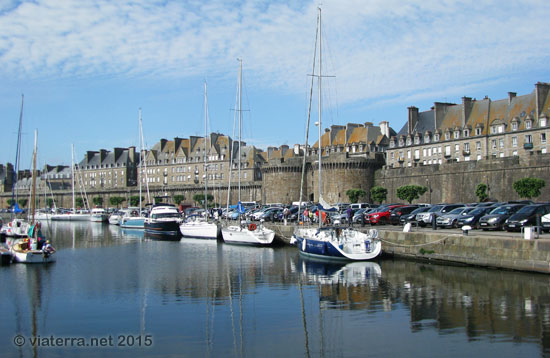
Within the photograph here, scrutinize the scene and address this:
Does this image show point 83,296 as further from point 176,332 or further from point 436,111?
point 436,111

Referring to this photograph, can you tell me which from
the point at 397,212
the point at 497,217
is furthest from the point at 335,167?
the point at 497,217

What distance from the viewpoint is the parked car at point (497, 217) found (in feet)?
88.7

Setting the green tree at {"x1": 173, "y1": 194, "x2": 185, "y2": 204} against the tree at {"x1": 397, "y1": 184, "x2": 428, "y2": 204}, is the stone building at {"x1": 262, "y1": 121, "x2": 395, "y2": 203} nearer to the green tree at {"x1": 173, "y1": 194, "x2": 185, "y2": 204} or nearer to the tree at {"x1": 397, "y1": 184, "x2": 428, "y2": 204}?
the tree at {"x1": 397, "y1": 184, "x2": 428, "y2": 204}

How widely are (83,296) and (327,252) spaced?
460 inches

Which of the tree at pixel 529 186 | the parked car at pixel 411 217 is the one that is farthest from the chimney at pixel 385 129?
the parked car at pixel 411 217

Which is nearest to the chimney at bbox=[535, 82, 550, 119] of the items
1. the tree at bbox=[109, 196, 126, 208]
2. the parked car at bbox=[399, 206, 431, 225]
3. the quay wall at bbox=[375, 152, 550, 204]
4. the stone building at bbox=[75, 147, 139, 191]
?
the quay wall at bbox=[375, 152, 550, 204]

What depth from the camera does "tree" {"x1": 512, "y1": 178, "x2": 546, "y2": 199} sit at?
153 ft

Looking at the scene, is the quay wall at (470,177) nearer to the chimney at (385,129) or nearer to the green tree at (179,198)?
the chimney at (385,129)

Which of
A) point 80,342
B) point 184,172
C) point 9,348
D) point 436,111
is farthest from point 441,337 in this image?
point 184,172

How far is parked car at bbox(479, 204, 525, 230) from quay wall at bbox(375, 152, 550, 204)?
23.1 meters

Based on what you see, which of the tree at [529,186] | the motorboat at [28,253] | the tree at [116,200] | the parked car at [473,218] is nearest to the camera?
the motorboat at [28,253]

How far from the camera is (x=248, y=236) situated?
121ft

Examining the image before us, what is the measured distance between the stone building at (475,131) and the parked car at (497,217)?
3075 cm

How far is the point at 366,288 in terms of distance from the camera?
20.7 metres
